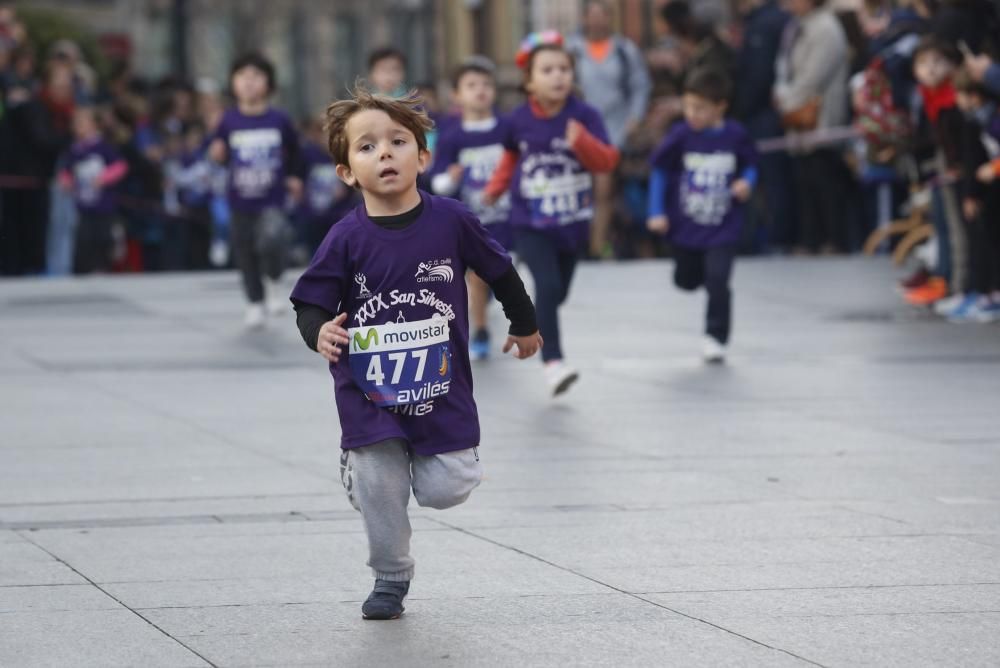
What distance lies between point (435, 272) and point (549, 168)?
569 centimetres

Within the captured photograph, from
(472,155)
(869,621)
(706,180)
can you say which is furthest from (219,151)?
(869,621)

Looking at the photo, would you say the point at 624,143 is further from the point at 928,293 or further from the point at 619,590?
the point at 619,590

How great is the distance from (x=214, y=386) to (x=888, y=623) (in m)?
6.24

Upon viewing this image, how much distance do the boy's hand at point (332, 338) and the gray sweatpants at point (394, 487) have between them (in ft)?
0.85

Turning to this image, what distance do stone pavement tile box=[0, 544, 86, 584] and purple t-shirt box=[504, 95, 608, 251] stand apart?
16.9 ft

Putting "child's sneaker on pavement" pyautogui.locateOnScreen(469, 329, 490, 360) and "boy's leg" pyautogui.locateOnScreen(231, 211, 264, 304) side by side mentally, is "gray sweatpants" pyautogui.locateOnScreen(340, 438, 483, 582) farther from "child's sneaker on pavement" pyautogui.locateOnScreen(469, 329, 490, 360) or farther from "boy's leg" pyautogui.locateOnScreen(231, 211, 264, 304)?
"boy's leg" pyautogui.locateOnScreen(231, 211, 264, 304)

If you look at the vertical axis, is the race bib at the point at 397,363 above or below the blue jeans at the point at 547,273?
above

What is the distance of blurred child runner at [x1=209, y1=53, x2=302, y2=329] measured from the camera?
14.6 m

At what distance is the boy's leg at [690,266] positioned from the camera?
1272 cm

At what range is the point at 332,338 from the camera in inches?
218

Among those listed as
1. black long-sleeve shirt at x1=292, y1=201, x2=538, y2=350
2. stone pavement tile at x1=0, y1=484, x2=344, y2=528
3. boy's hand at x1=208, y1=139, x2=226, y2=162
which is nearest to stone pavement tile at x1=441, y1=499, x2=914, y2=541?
stone pavement tile at x1=0, y1=484, x2=344, y2=528

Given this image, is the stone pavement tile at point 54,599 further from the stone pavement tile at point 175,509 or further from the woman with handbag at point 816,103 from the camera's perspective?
the woman with handbag at point 816,103

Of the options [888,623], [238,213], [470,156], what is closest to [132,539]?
[888,623]

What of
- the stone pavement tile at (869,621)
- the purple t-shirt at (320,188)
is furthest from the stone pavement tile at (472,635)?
the purple t-shirt at (320,188)
